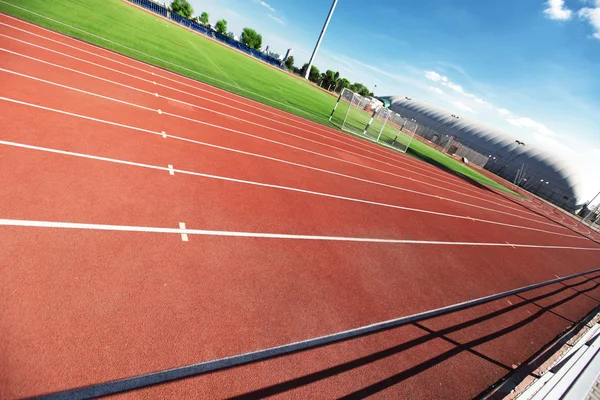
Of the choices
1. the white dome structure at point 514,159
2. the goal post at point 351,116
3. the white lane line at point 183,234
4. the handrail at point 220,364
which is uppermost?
the white dome structure at point 514,159

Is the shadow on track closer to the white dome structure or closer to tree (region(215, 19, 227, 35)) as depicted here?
the white dome structure

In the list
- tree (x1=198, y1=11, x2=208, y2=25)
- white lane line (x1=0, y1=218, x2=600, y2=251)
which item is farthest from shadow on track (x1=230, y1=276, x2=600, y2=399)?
tree (x1=198, y1=11, x2=208, y2=25)

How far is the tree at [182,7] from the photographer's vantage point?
259ft

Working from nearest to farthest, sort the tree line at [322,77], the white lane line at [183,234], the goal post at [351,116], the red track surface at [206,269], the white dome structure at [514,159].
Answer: the red track surface at [206,269], the white lane line at [183,234], the goal post at [351,116], the white dome structure at [514,159], the tree line at [322,77]

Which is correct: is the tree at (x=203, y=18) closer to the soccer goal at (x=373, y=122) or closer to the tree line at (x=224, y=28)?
the tree line at (x=224, y=28)

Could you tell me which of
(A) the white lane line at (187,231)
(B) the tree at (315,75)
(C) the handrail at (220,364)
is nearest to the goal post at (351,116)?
(A) the white lane line at (187,231)

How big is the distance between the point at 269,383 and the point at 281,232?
3127mm

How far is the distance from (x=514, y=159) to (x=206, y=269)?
192 ft

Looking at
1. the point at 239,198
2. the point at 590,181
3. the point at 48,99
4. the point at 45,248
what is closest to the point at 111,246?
the point at 45,248

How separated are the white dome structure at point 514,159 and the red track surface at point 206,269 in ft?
144

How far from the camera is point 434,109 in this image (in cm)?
6650

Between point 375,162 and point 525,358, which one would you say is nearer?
point 525,358

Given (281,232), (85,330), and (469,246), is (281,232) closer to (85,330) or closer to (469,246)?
(85,330)

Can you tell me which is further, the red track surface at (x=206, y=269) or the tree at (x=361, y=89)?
the tree at (x=361, y=89)
